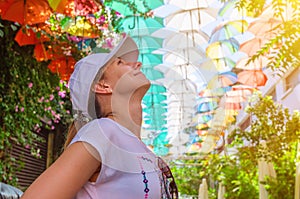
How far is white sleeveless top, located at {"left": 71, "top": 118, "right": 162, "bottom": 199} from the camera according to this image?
630 mm

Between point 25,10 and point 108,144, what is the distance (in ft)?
6.06

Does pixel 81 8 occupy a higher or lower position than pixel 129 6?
higher

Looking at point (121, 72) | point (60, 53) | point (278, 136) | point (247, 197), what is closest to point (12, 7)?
point (60, 53)

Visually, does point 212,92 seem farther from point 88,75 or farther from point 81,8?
point 81,8

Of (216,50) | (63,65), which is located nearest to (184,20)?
(216,50)

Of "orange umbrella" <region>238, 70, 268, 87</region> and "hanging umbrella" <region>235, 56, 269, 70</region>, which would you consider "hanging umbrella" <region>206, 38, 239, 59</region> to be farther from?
"orange umbrella" <region>238, 70, 268, 87</region>

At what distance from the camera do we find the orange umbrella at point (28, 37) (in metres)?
2.90

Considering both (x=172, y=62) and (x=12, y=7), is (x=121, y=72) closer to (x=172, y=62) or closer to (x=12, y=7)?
(x=172, y=62)

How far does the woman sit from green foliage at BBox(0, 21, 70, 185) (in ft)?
9.52

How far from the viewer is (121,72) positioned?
68cm

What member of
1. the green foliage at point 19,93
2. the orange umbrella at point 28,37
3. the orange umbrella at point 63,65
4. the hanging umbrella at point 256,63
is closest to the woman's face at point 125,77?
the orange umbrella at point 28,37

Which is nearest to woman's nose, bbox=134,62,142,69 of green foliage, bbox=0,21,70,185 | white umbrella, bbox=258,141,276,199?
green foliage, bbox=0,21,70,185

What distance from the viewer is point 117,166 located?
62 centimetres

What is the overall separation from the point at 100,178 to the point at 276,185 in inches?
142
